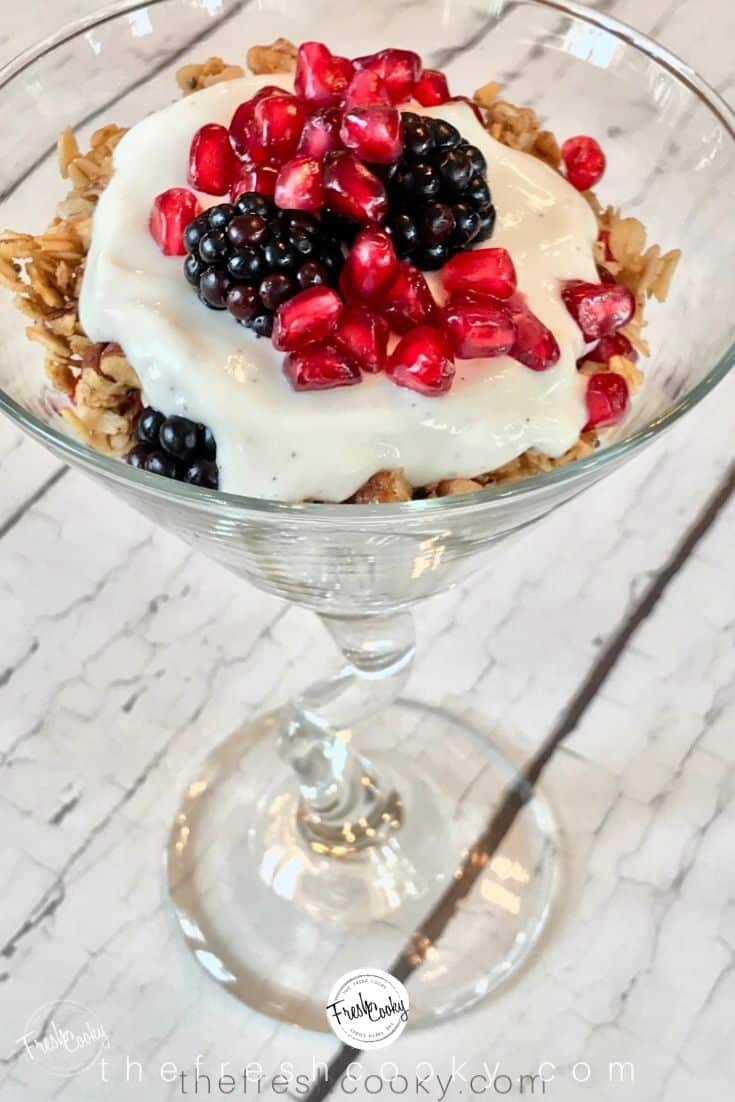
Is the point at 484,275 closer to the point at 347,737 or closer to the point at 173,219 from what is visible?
the point at 173,219

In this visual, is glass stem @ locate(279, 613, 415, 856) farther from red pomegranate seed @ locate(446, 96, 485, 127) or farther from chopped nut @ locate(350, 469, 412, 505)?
red pomegranate seed @ locate(446, 96, 485, 127)

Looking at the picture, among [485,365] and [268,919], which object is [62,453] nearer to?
[485,365]

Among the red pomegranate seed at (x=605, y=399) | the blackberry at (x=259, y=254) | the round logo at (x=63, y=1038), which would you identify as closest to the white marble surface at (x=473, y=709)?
the round logo at (x=63, y=1038)

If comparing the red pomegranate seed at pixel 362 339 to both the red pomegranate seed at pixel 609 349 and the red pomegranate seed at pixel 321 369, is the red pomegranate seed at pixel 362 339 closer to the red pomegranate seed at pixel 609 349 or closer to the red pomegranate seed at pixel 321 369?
the red pomegranate seed at pixel 321 369

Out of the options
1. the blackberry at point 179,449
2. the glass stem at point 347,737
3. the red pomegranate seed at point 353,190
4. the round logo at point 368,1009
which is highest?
the red pomegranate seed at point 353,190

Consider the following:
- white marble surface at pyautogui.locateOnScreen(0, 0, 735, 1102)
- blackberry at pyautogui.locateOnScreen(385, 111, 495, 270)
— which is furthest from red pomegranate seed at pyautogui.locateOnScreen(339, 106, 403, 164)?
white marble surface at pyautogui.locateOnScreen(0, 0, 735, 1102)

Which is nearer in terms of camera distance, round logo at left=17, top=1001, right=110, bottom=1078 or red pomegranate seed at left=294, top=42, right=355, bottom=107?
red pomegranate seed at left=294, top=42, right=355, bottom=107
